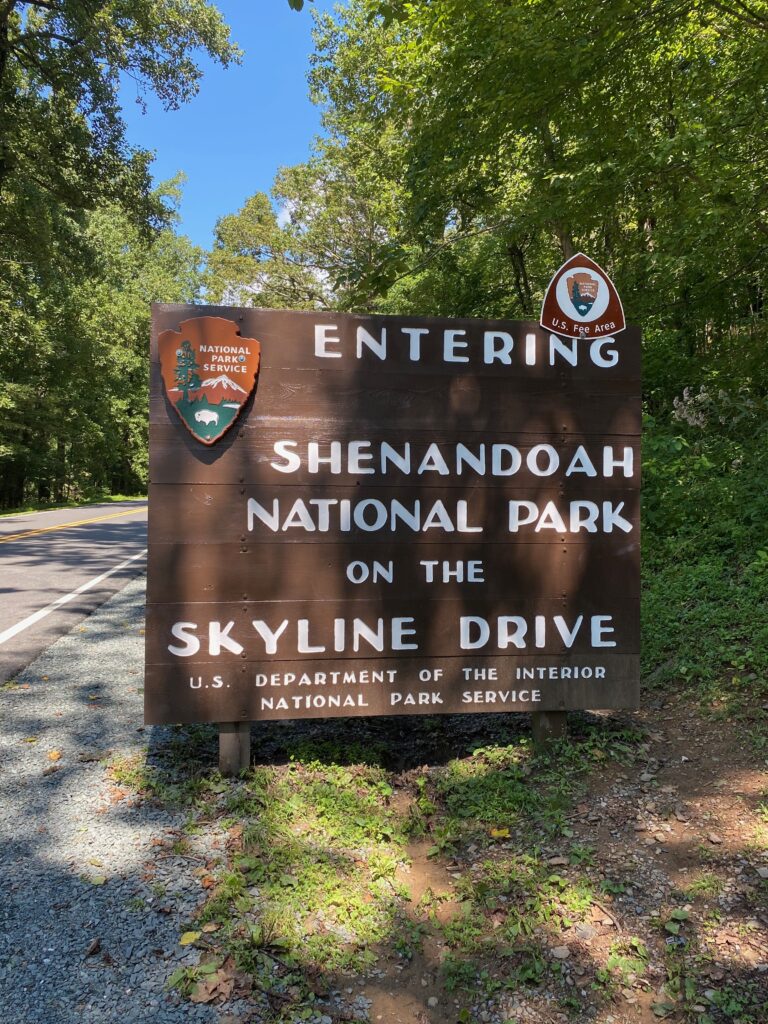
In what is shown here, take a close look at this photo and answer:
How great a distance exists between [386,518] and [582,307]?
1596 mm

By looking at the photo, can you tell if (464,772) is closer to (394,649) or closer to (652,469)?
(394,649)

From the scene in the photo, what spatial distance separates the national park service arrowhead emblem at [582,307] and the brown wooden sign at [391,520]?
2.5 inches

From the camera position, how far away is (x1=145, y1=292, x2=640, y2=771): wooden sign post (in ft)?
11.5

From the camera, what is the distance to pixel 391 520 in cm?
371

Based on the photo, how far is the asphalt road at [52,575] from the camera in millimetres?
6352

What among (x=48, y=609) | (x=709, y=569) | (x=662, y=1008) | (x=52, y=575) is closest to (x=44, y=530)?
(x=52, y=575)

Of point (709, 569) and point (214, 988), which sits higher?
point (709, 569)

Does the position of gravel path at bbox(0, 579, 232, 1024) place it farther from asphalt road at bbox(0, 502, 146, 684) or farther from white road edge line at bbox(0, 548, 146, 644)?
white road edge line at bbox(0, 548, 146, 644)

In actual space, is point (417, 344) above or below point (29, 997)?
above

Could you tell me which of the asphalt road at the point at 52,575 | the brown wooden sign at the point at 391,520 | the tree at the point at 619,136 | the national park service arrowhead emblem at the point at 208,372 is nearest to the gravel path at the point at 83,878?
the brown wooden sign at the point at 391,520

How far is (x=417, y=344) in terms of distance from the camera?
146 inches

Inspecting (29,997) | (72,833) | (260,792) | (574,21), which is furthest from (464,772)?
(574,21)

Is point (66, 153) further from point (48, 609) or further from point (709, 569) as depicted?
point (709, 569)

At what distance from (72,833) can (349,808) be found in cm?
128
